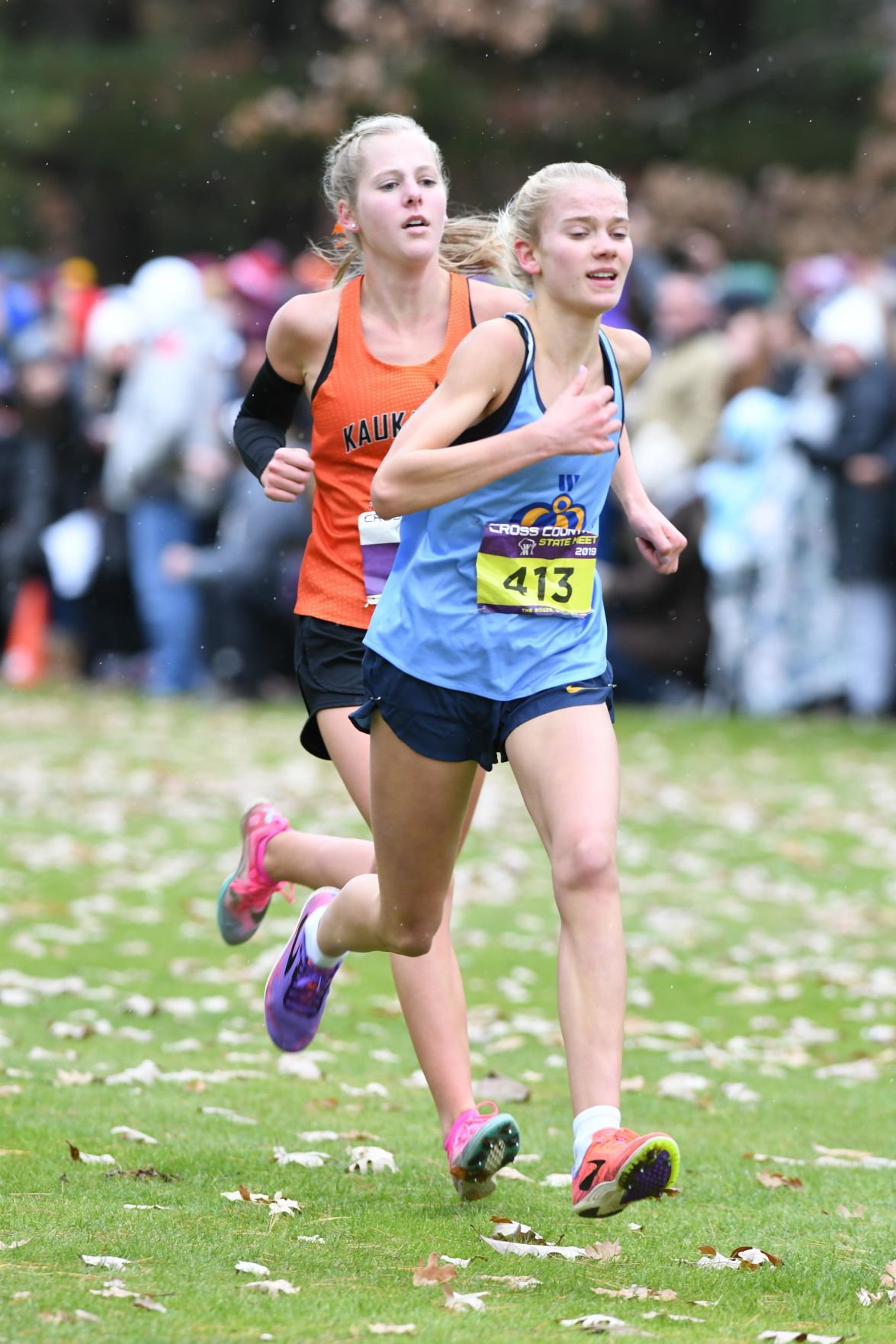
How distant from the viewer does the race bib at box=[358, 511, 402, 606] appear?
215 inches

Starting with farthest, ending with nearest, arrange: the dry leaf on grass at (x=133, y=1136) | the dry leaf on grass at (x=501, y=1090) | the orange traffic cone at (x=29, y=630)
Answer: the orange traffic cone at (x=29, y=630)
the dry leaf on grass at (x=501, y=1090)
the dry leaf on grass at (x=133, y=1136)

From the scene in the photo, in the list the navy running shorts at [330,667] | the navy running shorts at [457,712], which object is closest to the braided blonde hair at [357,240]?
the navy running shorts at [330,667]

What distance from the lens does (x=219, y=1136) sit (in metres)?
5.68

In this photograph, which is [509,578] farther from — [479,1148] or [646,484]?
[646,484]

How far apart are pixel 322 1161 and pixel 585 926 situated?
4.08 feet

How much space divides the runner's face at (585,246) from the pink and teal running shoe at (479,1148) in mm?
1714

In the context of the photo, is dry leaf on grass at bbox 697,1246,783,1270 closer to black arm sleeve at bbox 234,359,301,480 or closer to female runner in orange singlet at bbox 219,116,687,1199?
female runner in orange singlet at bbox 219,116,687,1199

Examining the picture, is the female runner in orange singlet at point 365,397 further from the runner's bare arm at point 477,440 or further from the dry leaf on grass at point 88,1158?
the dry leaf on grass at point 88,1158

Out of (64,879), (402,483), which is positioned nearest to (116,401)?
(64,879)

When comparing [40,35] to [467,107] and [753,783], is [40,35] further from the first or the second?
[753,783]

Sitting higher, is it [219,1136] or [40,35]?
[40,35]

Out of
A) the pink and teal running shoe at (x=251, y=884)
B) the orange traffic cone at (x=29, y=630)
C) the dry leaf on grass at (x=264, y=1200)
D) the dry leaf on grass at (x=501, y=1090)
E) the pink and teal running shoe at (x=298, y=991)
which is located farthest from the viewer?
the orange traffic cone at (x=29, y=630)

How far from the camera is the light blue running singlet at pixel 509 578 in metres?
4.64

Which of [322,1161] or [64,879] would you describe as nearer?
[322,1161]
